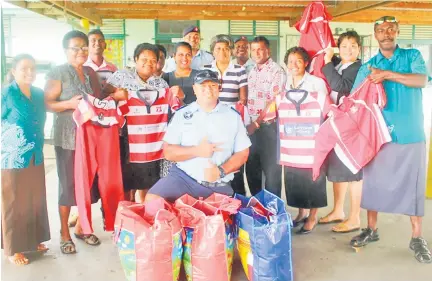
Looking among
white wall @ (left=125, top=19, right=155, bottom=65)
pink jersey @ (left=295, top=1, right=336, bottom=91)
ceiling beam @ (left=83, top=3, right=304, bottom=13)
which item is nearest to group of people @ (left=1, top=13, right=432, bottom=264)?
pink jersey @ (left=295, top=1, right=336, bottom=91)

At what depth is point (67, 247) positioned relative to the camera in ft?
9.77

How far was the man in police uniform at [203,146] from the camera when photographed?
264 centimetres

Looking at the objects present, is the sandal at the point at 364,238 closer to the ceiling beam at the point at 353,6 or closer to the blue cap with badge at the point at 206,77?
the blue cap with badge at the point at 206,77

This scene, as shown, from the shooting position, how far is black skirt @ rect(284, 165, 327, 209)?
3283 mm

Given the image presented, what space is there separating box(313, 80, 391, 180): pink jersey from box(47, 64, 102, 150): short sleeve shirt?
171 centimetres

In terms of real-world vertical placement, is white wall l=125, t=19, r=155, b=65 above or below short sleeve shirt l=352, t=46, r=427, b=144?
above

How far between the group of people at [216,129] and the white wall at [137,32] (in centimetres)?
618

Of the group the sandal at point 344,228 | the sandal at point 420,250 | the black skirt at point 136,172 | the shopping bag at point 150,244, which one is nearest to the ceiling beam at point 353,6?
the sandal at point 344,228

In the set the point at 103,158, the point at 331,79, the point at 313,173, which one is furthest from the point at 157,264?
the point at 331,79

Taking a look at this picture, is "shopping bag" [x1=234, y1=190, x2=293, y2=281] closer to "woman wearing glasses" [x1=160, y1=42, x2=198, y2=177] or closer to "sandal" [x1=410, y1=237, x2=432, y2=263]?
"woman wearing glasses" [x1=160, y1=42, x2=198, y2=177]

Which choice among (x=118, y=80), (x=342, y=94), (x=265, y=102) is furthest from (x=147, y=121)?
(x=342, y=94)

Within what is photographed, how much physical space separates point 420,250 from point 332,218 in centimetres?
87

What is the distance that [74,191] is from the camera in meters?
2.93

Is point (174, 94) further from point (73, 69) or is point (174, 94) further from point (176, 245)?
point (176, 245)
